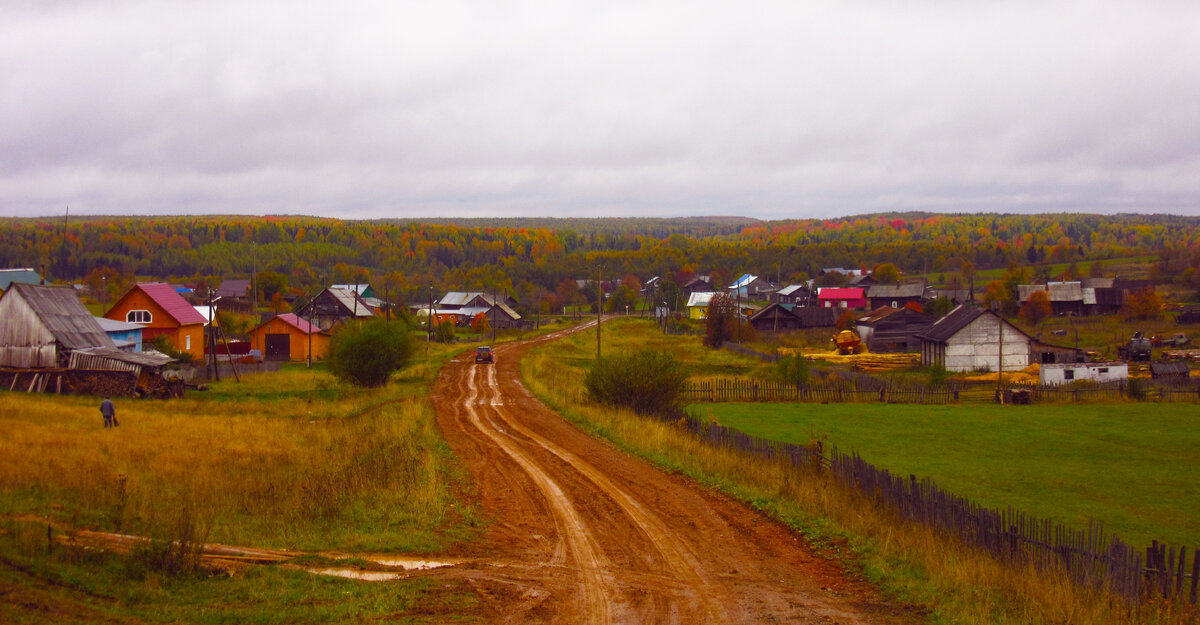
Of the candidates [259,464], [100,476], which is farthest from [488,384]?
[100,476]

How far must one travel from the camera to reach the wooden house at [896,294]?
108312 mm

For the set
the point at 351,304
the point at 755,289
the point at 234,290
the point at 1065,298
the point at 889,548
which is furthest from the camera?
the point at 755,289

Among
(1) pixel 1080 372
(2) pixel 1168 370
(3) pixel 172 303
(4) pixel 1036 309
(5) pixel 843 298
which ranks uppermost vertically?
(5) pixel 843 298

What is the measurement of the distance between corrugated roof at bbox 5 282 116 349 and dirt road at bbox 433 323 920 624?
28633 mm

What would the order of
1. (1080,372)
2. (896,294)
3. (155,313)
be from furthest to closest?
1. (896,294)
2. (155,313)
3. (1080,372)

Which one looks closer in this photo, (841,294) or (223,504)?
(223,504)

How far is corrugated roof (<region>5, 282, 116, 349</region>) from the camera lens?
127ft

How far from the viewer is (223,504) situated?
14.5 m

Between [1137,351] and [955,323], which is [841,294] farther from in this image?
A: [1137,351]

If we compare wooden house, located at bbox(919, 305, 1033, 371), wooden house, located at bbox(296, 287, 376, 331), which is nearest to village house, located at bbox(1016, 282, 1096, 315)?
wooden house, located at bbox(919, 305, 1033, 371)

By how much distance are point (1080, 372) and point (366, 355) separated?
40.0 m

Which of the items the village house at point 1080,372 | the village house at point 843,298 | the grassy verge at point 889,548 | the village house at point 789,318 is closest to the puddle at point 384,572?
the grassy verge at point 889,548

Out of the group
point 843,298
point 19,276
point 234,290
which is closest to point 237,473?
point 19,276

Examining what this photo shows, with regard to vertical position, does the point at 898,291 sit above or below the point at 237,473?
above
